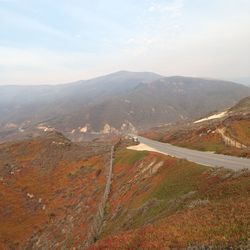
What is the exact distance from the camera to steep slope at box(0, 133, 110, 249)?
47031 millimetres

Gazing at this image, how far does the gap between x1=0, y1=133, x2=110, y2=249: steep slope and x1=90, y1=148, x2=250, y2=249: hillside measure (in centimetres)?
704

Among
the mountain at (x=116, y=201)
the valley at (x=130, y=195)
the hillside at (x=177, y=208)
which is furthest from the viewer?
the valley at (x=130, y=195)

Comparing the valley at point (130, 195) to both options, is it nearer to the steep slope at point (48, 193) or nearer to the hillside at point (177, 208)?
the hillside at point (177, 208)

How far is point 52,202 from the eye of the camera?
62.9 m

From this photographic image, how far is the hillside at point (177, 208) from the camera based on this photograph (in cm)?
1558

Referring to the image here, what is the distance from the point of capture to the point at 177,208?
76.6ft

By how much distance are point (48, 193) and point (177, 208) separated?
49395 mm

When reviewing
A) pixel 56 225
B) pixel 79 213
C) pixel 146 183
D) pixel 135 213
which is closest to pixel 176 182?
pixel 135 213

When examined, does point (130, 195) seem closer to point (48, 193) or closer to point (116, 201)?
point (116, 201)

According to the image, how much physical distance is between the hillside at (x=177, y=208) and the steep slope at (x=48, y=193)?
704 centimetres

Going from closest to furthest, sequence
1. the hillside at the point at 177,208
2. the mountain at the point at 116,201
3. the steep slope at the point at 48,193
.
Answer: the hillside at the point at 177,208 < the mountain at the point at 116,201 < the steep slope at the point at 48,193

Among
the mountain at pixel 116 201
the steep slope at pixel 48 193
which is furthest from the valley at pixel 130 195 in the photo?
the steep slope at pixel 48 193

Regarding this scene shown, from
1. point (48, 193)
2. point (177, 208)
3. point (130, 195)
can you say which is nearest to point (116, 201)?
point (130, 195)

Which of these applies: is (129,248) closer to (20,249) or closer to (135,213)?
(135,213)
